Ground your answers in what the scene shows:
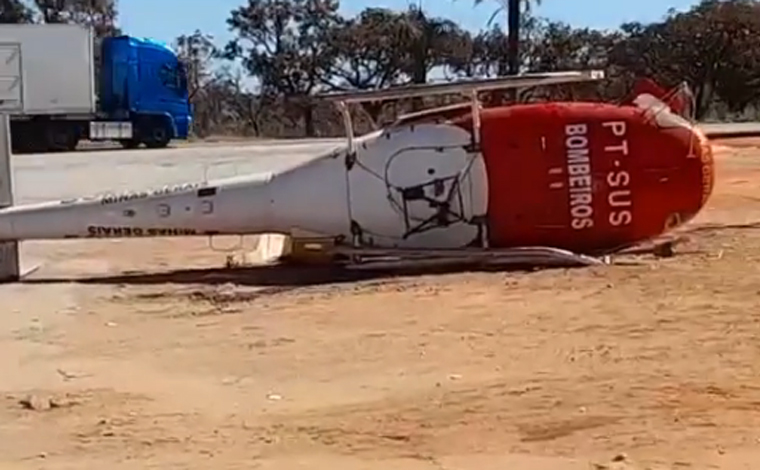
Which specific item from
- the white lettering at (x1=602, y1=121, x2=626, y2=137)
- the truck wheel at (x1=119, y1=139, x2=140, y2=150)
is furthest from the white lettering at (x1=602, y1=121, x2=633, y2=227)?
the truck wheel at (x1=119, y1=139, x2=140, y2=150)

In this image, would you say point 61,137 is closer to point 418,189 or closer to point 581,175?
point 418,189

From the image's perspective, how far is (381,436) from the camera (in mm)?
7059

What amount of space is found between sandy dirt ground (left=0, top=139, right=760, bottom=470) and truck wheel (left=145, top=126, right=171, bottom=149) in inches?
1289

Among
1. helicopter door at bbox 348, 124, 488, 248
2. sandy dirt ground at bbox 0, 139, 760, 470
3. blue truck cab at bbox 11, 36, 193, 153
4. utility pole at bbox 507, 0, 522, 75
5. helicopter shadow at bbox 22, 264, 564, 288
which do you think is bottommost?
sandy dirt ground at bbox 0, 139, 760, 470

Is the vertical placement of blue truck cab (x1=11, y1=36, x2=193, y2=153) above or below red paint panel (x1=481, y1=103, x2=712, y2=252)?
above

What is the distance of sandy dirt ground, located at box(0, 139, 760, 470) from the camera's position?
683 centimetres

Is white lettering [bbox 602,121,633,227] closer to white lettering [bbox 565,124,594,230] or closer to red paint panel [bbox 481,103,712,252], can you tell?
red paint panel [bbox 481,103,712,252]

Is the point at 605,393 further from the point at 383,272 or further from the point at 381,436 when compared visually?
the point at 383,272

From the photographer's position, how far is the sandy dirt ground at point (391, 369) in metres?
6.83

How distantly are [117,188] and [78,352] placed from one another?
1466cm

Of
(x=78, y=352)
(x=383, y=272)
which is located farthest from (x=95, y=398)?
(x=383, y=272)

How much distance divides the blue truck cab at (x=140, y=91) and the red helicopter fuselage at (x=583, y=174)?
33.5m

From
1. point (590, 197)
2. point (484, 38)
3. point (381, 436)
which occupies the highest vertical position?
point (484, 38)

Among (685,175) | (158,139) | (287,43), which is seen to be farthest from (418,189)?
(287,43)
